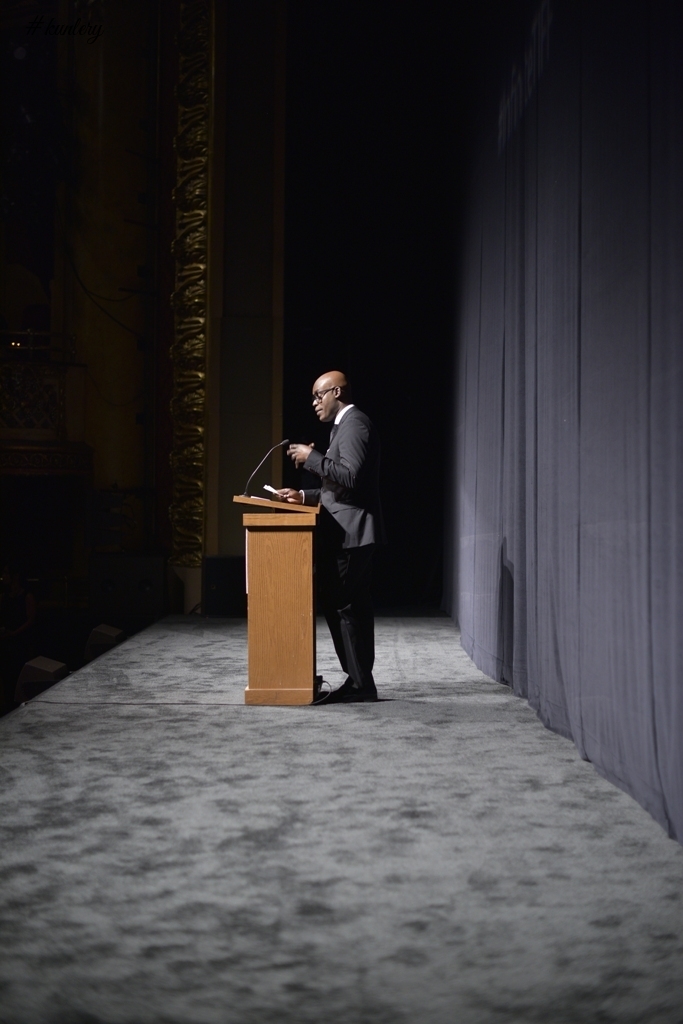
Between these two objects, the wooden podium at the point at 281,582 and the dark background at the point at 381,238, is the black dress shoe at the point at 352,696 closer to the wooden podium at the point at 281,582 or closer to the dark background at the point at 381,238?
the wooden podium at the point at 281,582

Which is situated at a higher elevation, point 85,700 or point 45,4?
point 45,4

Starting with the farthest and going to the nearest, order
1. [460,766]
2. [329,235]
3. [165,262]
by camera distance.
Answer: [165,262] → [329,235] → [460,766]

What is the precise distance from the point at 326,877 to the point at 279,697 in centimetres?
201

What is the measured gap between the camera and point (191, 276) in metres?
8.36

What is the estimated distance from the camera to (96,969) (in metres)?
1.68

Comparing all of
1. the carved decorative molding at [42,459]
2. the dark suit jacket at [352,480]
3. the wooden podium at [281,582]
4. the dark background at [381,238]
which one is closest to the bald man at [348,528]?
the dark suit jacket at [352,480]

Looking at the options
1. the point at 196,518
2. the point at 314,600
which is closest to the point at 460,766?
the point at 314,600

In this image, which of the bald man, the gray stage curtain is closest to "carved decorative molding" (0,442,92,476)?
the gray stage curtain

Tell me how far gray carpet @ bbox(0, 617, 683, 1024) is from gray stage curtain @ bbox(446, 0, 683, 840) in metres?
0.29

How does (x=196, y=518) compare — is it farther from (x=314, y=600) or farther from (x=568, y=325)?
(x=568, y=325)

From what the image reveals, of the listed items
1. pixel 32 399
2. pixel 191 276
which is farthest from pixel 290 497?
pixel 32 399

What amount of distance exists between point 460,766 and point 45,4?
32.5ft

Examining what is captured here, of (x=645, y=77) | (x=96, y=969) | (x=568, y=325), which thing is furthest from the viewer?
(x=568, y=325)

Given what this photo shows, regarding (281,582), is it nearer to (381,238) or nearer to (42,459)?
(381,238)
